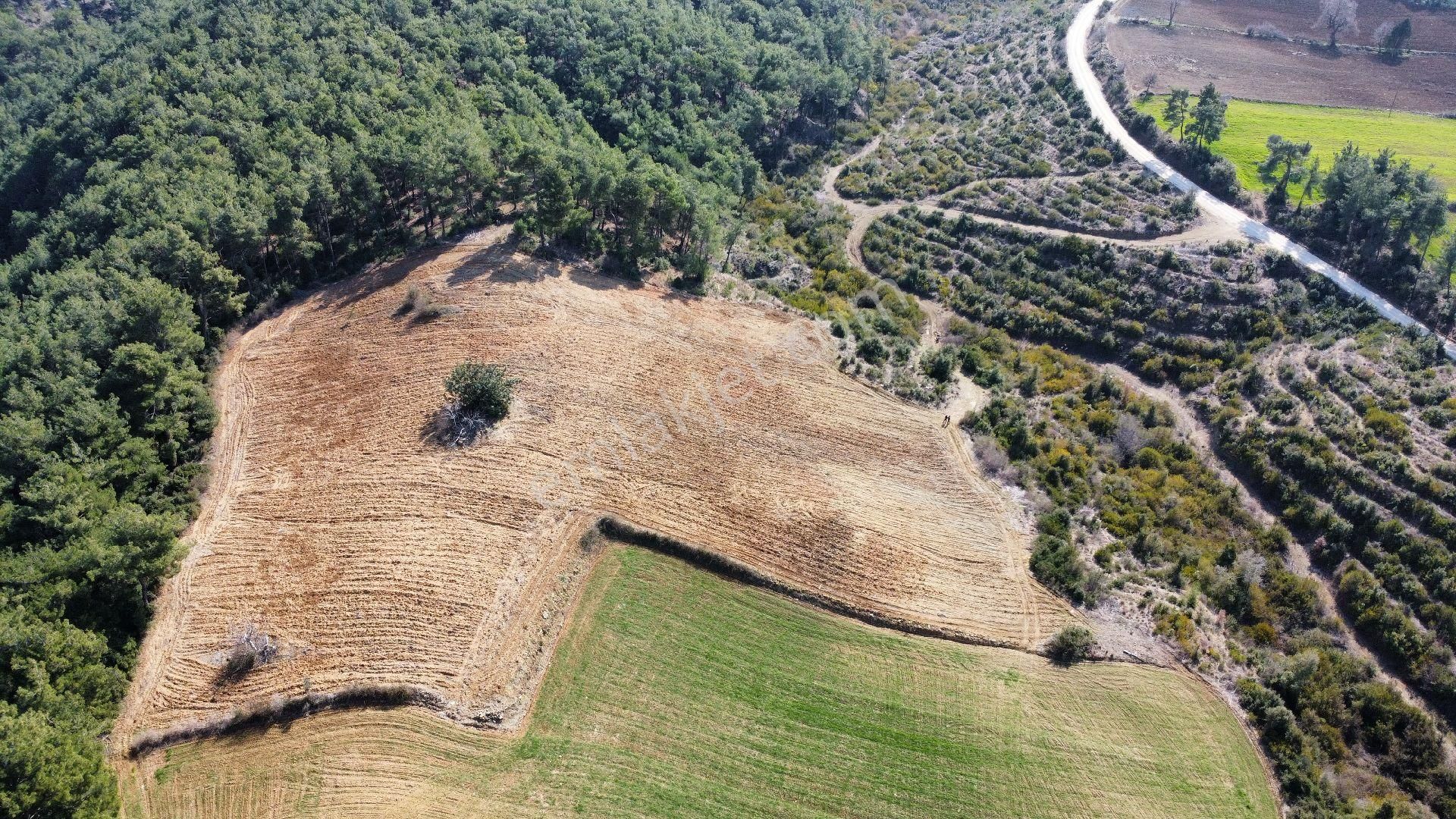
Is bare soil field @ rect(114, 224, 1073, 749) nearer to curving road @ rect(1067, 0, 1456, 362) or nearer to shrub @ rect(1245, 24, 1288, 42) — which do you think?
curving road @ rect(1067, 0, 1456, 362)

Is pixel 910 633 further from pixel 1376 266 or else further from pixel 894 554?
pixel 1376 266

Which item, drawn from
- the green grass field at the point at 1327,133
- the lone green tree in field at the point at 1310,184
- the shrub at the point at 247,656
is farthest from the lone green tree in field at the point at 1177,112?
the shrub at the point at 247,656

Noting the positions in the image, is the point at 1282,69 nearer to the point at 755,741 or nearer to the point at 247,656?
the point at 755,741

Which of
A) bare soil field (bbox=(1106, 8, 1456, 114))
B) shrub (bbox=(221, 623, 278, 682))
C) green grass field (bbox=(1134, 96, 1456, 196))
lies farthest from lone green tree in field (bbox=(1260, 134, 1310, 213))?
shrub (bbox=(221, 623, 278, 682))

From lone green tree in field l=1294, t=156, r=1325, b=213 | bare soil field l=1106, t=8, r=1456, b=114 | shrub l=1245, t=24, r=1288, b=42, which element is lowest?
lone green tree in field l=1294, t=156, r=1325, b=213

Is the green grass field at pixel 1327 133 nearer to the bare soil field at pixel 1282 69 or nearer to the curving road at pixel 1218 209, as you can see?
the bare soil field at pixel 1282 69
